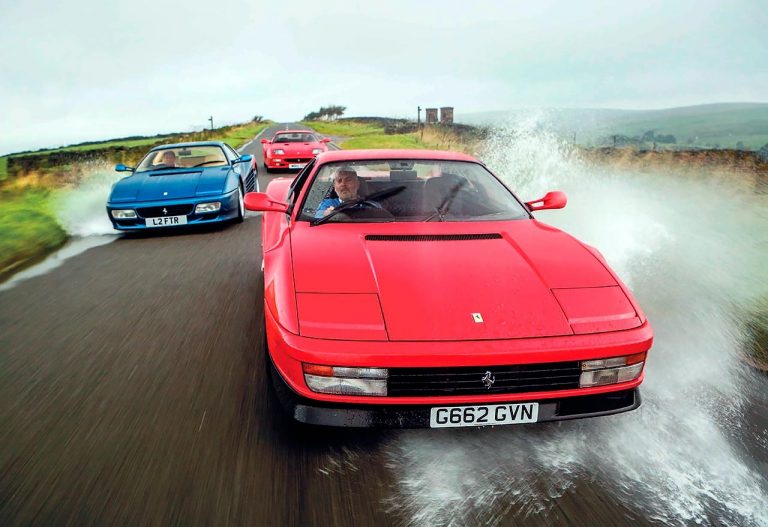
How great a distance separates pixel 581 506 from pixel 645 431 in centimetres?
77

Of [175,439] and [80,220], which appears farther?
[80,220]

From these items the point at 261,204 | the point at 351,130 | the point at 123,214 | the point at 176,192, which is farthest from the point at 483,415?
the point at 351,130

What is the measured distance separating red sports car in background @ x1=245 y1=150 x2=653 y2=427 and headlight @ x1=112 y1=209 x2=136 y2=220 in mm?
5287

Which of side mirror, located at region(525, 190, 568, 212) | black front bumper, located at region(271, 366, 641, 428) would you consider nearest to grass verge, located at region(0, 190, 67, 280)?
black front bumper, located at region(271, 366, 641, 428)

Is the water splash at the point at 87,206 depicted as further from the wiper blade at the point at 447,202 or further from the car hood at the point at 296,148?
the wiper blade at the point at 447,202

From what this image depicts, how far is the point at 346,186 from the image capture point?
3.78 meters

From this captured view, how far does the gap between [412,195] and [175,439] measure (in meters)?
2.00

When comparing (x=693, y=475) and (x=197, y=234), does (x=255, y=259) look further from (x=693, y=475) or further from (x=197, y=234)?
(x=693, y=475)

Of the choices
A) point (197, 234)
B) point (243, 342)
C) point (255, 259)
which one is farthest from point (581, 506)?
point (197, 234)

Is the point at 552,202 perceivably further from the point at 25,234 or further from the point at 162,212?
the point at 25,234

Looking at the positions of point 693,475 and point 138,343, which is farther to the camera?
point 138,343

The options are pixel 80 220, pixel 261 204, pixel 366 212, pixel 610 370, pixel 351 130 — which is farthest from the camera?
pixel 351 130

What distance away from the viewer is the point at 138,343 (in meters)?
3.72

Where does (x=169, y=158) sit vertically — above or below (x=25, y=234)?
above
